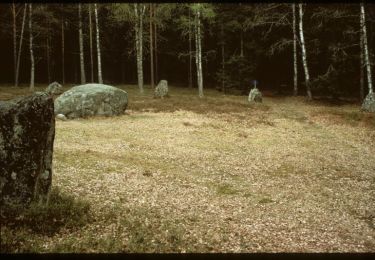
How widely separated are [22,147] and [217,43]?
4151 centimetres

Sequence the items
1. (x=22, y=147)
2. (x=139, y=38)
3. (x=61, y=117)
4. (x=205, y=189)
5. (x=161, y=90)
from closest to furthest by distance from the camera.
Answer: (x=22, y=147), (x=205, y=189), (x=61, y=117), (x=161, y=90), (x=139, y=38)

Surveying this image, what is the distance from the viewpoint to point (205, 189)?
39.7 ft

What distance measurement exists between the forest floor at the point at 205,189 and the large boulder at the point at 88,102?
875 mm

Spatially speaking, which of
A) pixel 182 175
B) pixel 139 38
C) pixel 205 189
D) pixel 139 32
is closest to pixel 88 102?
pixel 182 175

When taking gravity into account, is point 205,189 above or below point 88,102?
below

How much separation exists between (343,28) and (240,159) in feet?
95.2

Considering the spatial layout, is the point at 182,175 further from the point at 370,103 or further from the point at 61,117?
the point at 370,103

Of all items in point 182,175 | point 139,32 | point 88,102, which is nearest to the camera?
point 182,175

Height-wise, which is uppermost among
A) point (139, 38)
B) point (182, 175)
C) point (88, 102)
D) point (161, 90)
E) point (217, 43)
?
point (217, 43)

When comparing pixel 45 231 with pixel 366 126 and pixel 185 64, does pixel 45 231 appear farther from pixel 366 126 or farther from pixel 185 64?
pixel 185 64

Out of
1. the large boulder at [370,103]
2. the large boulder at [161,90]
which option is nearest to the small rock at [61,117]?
the large boulder at [161,90]

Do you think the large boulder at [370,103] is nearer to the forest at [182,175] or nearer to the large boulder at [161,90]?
the forest at [182,175]

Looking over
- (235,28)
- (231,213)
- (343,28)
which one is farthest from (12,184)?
(235,28)

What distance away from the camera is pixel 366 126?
75.5ft
